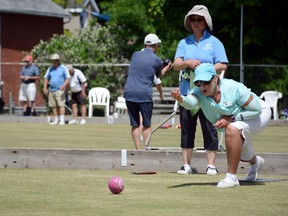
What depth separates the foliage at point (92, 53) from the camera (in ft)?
99.3

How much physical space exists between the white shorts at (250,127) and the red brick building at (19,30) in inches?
995

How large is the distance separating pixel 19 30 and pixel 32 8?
4.43 feet

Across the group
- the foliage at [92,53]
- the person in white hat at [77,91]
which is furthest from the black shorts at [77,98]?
the foliage at [92,53]

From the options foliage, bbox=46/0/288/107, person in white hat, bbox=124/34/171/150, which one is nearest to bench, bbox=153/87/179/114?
foliage, bbox=46/0/288/107

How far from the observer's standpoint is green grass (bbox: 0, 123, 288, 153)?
50.7 ft

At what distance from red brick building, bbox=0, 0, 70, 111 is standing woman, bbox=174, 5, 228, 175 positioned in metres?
23.8

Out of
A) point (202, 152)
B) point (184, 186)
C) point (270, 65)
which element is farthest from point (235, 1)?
point (184, 186)

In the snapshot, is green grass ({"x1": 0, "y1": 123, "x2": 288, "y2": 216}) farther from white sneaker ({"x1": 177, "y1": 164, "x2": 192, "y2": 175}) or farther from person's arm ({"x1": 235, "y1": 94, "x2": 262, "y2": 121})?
person's arm ({"x1": 235, "y1": 94, "x2": 262, "y2": 121})

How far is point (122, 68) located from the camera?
3072 cm

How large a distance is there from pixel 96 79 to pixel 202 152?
19001mm

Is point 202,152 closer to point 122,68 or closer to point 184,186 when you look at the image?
point 184,186

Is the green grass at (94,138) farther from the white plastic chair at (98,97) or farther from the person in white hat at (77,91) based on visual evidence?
the white plastic chair at (98,97)

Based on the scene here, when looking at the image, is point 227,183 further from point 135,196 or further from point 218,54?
point 218,54

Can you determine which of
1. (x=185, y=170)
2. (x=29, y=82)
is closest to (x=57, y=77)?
(x=29, y=82)
